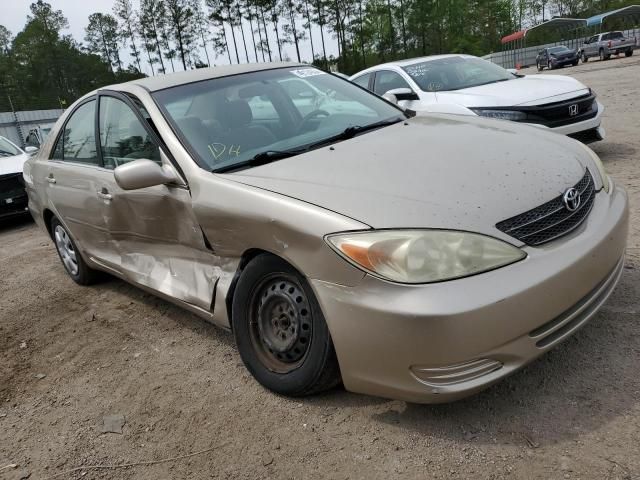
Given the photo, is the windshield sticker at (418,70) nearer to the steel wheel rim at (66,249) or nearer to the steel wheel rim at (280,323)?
the steel wheel rim at (66,249)

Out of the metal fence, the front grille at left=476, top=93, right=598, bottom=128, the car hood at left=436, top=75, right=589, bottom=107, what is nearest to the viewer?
the front grille at left=476, top=93, right=598, bottom=128

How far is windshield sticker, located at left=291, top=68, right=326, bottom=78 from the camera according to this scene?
3.85m

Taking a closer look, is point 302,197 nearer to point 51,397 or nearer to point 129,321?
point 51,397

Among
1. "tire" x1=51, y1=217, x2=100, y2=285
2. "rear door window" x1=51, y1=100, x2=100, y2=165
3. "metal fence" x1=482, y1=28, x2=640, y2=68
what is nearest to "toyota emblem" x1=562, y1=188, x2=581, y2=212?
"rear door window" x1=51, y1=100, x2=100, y2=165

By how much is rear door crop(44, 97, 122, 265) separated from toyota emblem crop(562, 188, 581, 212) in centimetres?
270

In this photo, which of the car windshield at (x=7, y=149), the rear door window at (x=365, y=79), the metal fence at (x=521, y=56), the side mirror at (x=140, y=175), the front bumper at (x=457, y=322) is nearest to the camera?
the front bumper at (x=457, y=322)

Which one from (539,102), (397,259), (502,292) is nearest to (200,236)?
(397,259)

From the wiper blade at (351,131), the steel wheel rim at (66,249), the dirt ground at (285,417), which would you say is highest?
the wiper blade at (351,131)

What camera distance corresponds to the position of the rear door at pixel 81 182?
154 inches

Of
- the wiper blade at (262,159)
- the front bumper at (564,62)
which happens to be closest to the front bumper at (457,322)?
→ the wiper blade at (262,159)

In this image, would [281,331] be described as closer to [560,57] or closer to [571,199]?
[571,199]

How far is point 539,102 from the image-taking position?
6.18 meters

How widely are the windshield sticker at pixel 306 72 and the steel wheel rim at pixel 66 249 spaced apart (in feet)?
7.77

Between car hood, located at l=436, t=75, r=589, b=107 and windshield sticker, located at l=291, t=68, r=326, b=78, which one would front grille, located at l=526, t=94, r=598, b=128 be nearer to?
car hood, located at l=436, t=75, r=589, b=107
